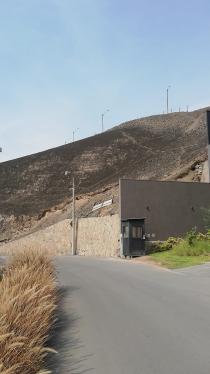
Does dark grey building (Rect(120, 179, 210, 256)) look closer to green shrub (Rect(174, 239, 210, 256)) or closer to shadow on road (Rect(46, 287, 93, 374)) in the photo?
green shrub (Rect(174, 239, 210, 256))

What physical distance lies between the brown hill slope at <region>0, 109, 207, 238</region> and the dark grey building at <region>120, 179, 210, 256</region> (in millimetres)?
26025

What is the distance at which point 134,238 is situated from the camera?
1612 inches

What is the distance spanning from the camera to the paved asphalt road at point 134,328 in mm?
8352

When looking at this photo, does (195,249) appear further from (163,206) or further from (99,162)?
(99,162)

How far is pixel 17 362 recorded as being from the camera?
6.96 m

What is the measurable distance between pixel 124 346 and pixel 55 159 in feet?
329

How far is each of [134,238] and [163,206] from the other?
6.18 m

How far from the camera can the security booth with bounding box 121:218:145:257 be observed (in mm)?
40875

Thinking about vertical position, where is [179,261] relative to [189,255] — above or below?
below

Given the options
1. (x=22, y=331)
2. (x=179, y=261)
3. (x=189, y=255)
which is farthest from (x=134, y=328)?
(x=189, y=255)

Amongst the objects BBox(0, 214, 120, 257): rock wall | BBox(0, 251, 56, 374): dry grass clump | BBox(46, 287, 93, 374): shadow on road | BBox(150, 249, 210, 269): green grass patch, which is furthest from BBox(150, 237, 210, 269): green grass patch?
BBox(0, 251, 56, 374): dry grass clump

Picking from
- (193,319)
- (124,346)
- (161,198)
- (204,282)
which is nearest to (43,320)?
(124,346)

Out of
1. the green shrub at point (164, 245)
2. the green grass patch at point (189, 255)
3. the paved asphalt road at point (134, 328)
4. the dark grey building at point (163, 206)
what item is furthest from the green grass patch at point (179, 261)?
the dark grey building at point (163, 206)

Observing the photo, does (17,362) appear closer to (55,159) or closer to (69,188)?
(69,188)
